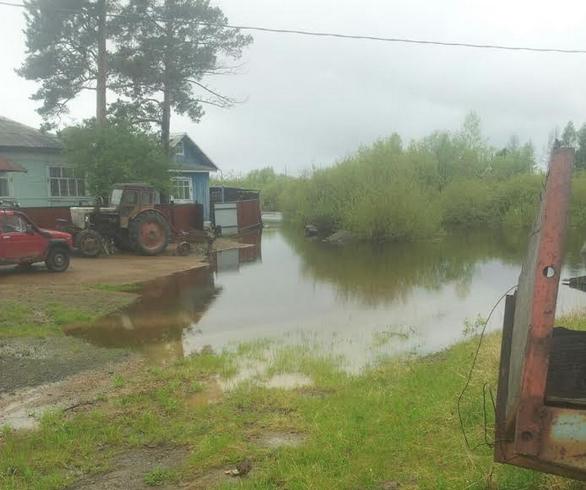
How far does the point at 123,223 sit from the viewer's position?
61.6 feet

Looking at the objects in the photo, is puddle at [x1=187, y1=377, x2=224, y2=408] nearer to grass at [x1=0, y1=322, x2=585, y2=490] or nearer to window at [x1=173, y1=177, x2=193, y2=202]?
grass at [x1=0, y1=322, x2=585, y2=490]

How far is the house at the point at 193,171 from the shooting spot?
31.2 meters

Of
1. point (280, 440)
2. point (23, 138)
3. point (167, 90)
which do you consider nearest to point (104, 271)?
point (23, 138)

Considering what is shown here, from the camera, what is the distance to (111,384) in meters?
6.62

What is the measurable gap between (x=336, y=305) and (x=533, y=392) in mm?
10593

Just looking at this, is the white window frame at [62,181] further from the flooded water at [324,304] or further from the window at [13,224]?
the window at [13,224]

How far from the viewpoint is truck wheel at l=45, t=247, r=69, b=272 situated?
48.7ft

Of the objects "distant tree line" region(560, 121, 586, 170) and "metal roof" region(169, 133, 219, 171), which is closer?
"metal roof" region(169, 133, 219, 171)

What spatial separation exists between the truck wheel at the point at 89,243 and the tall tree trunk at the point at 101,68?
7025 mm

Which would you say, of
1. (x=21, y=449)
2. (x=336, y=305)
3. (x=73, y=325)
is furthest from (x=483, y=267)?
(x=21, y=449)

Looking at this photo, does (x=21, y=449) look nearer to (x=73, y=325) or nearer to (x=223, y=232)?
(x=73, y=325)

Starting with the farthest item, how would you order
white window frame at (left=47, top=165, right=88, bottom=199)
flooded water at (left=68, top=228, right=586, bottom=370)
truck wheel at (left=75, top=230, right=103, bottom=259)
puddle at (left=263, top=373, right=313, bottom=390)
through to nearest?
white window frame at (left=47, top=165, right=88, bottom=199) < truck wheel at (left=75, top=230, right=103, bottom=259) < flooded water at (left=68, top=228, right=586, bottom=370) < puddle at (left=263, top=373, right=313, bottom=390)

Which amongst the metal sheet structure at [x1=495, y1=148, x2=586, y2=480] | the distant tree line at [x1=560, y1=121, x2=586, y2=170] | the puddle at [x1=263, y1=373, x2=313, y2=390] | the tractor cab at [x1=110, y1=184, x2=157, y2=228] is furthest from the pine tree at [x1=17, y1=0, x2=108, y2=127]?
the distant tree line at [x1=560, y1=121, x2=586, y2=170]

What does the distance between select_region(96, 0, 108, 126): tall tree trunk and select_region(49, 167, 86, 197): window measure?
9.01ft
